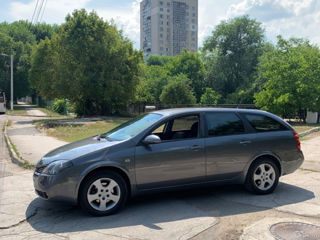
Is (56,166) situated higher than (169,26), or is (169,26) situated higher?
(169,26)

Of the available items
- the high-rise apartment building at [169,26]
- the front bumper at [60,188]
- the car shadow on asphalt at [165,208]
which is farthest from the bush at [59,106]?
the high-rise apartment building at [169,26]

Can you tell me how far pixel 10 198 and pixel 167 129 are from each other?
312 cm

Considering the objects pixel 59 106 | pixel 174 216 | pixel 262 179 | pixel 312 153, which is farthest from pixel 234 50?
pixel 174 216

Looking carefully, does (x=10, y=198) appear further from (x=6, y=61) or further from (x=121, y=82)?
(x=6, y=61)

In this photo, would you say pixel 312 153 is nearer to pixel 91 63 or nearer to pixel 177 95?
pixel 91 63

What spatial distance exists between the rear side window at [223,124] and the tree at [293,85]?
16.0 metres

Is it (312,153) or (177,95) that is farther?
(177,95)

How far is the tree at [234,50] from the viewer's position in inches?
1967

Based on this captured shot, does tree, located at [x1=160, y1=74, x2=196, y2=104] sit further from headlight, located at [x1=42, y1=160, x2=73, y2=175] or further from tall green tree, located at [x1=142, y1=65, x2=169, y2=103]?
headlight, located at [x1=42, y1=160, x2=73, y2=175]

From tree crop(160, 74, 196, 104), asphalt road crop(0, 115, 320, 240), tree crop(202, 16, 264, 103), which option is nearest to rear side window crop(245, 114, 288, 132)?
asphalt road crop(0, 115, 320, 240)

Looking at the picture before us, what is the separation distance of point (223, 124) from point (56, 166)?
2893 mm

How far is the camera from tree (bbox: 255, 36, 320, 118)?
20500 mm

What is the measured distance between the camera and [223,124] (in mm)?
5785

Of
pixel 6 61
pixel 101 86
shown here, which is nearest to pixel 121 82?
pixel 101 86
